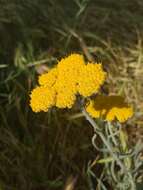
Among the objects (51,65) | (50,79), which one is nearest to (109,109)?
(50,79)

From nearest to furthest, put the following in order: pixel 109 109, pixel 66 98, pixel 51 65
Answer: pixel 66 98, pixel 109 109, pixel 51 65

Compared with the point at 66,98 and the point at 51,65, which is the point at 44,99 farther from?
the point at 51,65

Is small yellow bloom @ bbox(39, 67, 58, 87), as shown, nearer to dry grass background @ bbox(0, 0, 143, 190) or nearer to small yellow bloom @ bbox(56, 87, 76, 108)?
small yellow bloom @ bbox(56, 87, 76, 108)

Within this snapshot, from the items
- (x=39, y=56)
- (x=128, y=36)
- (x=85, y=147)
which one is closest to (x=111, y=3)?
(x=128, y=36)

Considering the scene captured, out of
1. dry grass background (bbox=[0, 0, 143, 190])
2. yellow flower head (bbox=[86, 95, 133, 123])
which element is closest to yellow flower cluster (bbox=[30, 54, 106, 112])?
yellow flower head (bbox=[86, 95, 133, 123])

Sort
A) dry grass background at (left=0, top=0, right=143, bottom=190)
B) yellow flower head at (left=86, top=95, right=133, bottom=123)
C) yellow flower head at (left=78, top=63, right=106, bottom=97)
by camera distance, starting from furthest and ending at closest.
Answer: dry grass background at (left=0, top=0, right=143, bottom=190) → yellow flower head at (left=86, top=95, right=133, bottom=123) → yellow flower head at (left=78, top=63, right=106, bottom=97)

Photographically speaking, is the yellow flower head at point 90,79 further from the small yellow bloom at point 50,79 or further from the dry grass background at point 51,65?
the dry grass background at point 51,65

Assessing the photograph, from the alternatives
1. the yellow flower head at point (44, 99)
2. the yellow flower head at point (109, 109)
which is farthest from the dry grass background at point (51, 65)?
the yellow flower head at point (44, 99)
